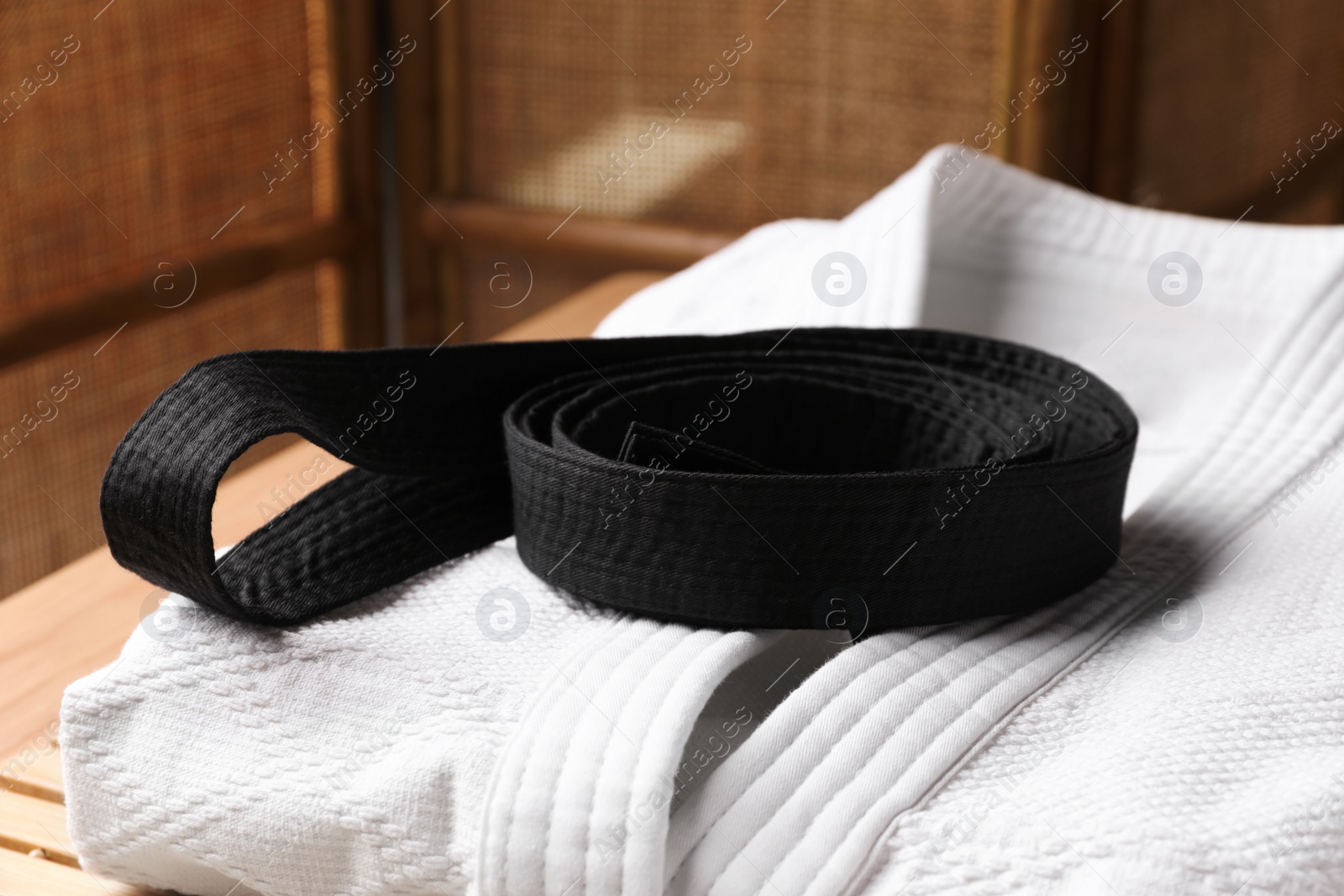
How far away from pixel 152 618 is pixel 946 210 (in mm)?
385

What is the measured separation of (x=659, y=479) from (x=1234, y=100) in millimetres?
894

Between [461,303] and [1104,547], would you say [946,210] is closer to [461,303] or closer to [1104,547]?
[1104,547]

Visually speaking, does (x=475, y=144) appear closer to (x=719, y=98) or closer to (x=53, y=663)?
(x=719, y=98)

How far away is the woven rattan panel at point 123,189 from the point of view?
832mm

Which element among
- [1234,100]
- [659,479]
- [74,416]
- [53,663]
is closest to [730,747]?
[659,479]

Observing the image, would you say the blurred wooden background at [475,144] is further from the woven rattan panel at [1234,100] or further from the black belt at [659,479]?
the black belt at [659,479]

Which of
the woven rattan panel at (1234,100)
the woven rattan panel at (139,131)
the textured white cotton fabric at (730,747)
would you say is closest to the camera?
the textured white cotton fabric at (730,747)

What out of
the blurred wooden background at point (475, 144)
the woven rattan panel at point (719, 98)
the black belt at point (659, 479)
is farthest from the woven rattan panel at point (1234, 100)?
the black belt at point (659, 479)

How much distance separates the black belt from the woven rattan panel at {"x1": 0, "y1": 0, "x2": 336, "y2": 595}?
0.55m

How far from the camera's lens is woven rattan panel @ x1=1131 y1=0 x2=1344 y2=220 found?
959mm

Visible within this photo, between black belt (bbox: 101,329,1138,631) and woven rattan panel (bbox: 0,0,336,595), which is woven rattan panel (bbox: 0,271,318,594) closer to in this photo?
woven rattan panel (bbox: 0,0,336,595)

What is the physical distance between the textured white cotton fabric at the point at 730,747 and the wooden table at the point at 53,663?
0.08 ft

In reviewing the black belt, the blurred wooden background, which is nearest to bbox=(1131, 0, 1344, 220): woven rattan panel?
the blurred wooden background

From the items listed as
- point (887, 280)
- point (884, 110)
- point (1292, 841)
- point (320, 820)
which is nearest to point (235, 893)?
point (320, 820)
